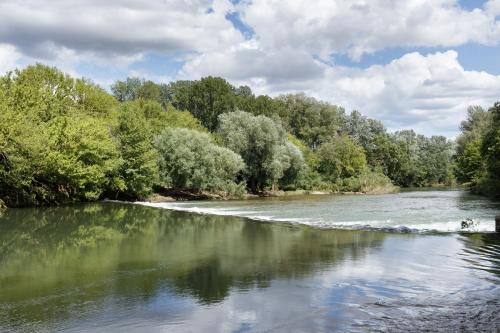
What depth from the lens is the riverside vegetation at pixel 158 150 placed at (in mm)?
39688

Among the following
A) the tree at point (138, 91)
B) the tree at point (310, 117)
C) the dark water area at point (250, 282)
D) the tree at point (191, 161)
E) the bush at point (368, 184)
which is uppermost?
the tree at point (138, 91)

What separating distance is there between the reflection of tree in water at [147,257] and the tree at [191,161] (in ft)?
85.0

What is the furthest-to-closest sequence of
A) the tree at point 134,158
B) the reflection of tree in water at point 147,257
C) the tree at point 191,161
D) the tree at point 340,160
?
the tree at point 340,160 → the tree at point 191,161 → the tree at point 134,158 → the reflection of tree in water at point 147,257

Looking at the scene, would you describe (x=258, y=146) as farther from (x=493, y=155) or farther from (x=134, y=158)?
(x=493, y=155)

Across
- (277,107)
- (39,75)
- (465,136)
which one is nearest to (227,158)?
(39,75)

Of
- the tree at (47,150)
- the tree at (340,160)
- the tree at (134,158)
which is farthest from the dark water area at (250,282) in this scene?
the tree at (340,160)

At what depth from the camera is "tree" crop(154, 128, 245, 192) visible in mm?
53312

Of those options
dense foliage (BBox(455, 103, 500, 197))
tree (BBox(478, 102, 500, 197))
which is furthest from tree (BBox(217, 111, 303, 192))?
tree (BBox(478, 102, 500, 197))

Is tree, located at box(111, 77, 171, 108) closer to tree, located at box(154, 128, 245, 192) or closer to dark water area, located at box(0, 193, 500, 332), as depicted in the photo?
tree, located at box(154, 128, 245, 192)

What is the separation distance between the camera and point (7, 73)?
1865 inches

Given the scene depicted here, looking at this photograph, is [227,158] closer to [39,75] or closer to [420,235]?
[39,75]

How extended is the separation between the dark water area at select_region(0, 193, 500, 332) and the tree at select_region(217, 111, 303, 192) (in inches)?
1623

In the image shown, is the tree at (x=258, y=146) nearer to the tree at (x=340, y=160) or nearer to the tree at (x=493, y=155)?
the tree at (x=340, y=160)

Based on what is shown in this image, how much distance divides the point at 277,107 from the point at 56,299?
9016cm
